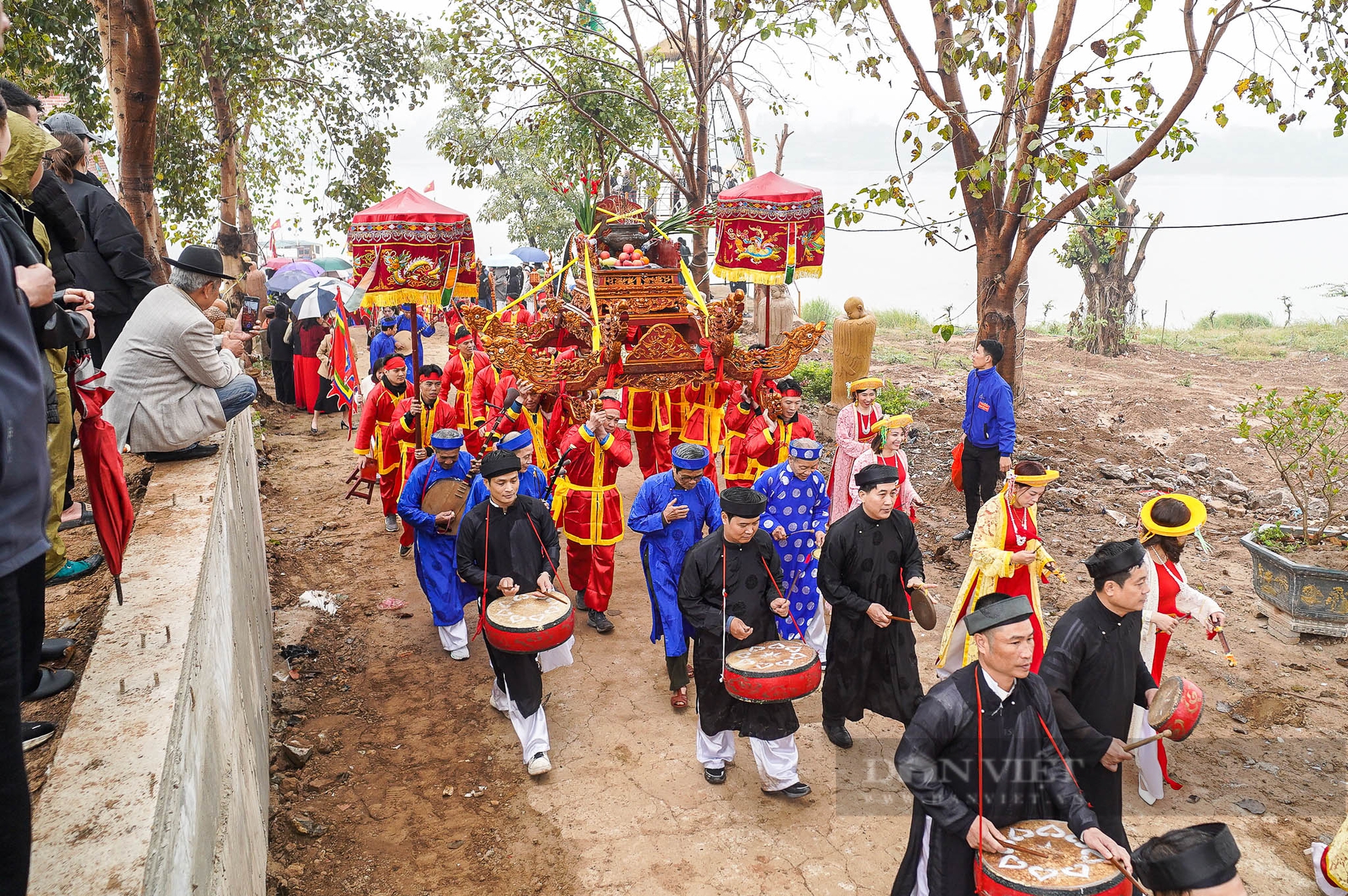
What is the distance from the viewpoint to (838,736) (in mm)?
5586

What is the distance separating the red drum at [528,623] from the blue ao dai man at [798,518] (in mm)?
1695

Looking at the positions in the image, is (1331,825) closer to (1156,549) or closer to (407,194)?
(1156,549)

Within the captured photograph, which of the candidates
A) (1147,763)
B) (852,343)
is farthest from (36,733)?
(852,343)

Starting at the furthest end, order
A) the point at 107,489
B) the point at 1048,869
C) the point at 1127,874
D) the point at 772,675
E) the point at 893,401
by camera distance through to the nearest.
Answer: the point at 893,401
the point at 772,675
the point at 107,489
the point at 1048,869
the point at 1127,874

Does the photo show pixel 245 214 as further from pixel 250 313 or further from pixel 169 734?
pixel 169 734

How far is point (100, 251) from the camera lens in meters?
5.06

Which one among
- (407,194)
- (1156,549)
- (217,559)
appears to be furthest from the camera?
(407,194)

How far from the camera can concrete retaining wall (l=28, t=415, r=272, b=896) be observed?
212cm

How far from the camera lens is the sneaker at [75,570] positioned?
4250mm

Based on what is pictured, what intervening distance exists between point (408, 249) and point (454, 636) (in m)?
3.79

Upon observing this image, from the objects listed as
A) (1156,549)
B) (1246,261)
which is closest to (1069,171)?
(1156,549)

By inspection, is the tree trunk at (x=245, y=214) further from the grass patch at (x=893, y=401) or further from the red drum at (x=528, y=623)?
the red drum at (x=528, y=623)

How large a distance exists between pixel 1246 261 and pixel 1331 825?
101102mm

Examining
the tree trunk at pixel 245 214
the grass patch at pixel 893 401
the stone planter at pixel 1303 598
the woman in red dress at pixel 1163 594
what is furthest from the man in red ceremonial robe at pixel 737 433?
the tree trunk at pixel 245 214
